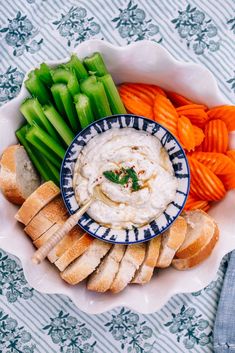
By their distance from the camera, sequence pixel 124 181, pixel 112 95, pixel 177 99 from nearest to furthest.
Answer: pixel 124 181 < pixel 112 95 < pixel 177 99

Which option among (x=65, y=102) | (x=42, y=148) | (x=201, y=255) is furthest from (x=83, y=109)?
(x=201, y=255)

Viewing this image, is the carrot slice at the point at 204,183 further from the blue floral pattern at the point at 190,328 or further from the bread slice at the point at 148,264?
the blue floral pattern at the point at 190,328

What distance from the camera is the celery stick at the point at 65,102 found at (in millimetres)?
1855

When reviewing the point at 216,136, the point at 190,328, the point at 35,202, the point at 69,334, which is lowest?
the point at 190,328

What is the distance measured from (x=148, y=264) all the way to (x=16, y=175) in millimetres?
452

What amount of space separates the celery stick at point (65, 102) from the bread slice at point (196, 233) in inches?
17.3

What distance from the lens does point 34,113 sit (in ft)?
6.17

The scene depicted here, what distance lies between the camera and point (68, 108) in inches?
74.0

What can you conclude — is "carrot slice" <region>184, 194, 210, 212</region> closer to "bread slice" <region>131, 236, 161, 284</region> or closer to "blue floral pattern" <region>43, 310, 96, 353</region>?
"bread slice" <region>131, 236, 161, 284</region>

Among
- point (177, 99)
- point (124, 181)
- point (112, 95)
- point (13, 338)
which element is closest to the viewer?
point (124, 181)

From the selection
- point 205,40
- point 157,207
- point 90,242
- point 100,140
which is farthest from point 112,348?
point 205,40

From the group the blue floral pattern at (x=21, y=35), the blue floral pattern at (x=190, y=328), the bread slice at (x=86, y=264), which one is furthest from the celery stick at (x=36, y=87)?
the blue floral pattern at (x=190, y=328)

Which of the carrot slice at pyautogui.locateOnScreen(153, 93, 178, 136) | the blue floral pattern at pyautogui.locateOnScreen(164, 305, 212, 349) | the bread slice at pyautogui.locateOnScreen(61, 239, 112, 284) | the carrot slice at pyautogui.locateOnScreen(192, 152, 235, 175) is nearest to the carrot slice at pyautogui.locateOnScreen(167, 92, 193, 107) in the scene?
the carrot slice at pyautogui.locateOnScreen(153, 93, 178, 136)

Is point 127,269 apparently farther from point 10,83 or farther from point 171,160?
point 10,83
